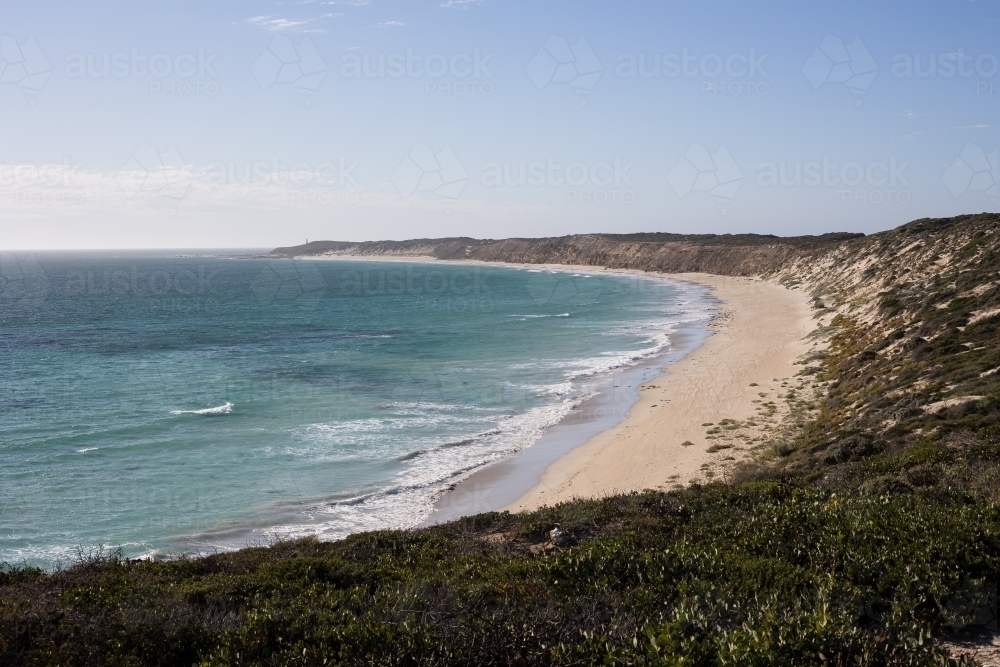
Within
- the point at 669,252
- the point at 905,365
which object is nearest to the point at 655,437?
the point at 905,365

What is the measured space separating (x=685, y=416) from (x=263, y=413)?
16114mm

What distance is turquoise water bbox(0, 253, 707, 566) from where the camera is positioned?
16859 mm

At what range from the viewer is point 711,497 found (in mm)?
10844

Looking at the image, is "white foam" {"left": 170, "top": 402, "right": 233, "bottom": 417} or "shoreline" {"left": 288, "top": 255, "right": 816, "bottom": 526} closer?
"shoreline" {"left": 288, "top": 255, "right": 816, "bottom": 526}

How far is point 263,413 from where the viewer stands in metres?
26.8

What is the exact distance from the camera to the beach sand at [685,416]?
18.0 m

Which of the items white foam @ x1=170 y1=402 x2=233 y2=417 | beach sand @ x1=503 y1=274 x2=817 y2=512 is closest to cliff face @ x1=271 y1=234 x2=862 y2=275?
beach sand @ x1=503 y1=274 x2=817 y2=512

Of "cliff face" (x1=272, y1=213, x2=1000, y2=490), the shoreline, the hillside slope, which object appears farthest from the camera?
the shoreline

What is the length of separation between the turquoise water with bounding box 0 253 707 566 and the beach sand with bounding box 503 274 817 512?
2.86 m

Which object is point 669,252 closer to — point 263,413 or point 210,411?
point 263,413

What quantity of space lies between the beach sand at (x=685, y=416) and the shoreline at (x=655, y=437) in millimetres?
31

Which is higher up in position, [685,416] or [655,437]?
[685,416]

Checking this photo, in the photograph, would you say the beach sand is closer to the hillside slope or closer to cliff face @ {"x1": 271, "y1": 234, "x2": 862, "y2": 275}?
the hillside slope

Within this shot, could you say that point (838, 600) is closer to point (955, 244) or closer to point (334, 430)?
point (334, 430)
